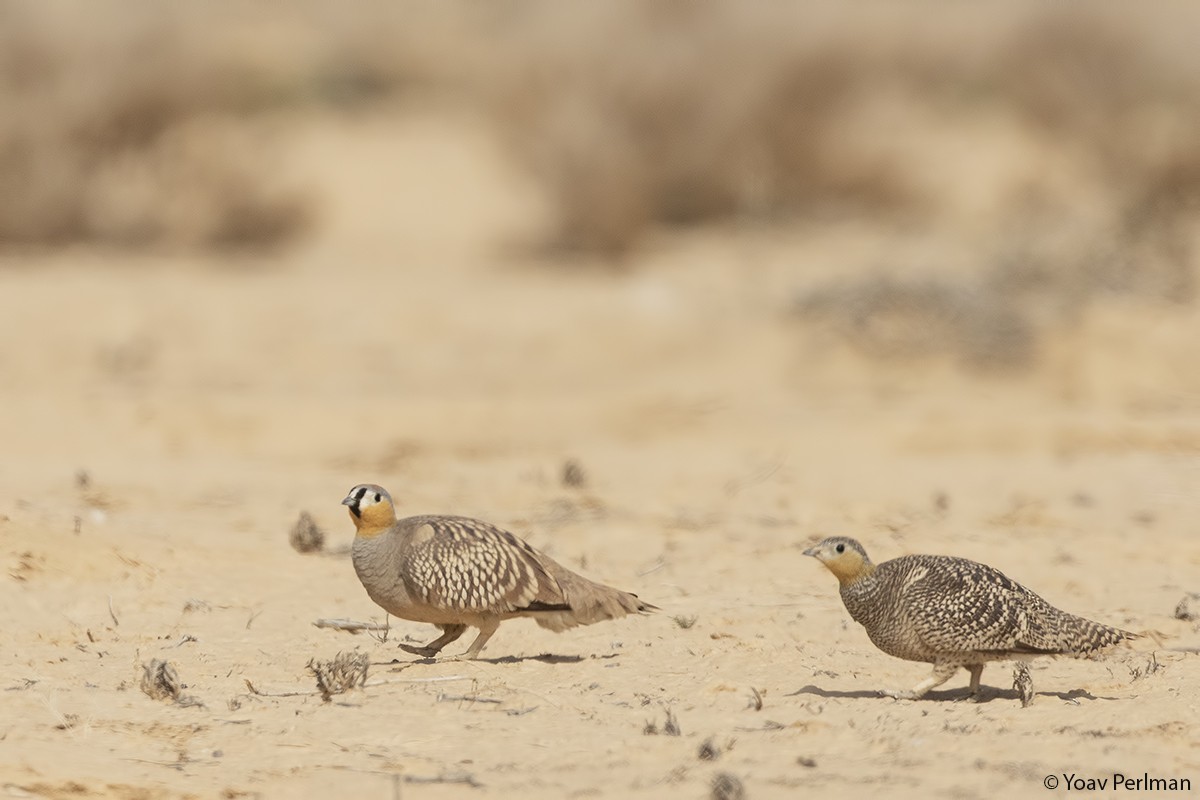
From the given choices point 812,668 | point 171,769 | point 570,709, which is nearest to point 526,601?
point 570,709

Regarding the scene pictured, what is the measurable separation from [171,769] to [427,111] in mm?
24528

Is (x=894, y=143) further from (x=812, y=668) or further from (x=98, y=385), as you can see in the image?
(x=812, y=668)

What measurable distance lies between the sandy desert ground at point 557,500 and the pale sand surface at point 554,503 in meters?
0.03

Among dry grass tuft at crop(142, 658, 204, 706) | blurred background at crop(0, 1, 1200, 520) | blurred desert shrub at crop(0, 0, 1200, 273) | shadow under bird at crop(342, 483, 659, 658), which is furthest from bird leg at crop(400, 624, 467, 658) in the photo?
blurred desert shrub at crop(0, 0, 1200, 273)

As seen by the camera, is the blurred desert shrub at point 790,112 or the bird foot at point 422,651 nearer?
the bird foot at point 422,651

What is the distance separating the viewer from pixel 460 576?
601cm

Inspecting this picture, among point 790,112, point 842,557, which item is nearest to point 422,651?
point 842,557

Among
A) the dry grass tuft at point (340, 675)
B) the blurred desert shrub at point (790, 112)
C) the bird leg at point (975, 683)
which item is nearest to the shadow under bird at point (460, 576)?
the dry grass tuft at point (340, 675)

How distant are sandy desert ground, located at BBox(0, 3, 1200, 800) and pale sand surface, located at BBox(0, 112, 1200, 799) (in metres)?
0.03

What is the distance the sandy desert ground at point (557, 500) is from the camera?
5223mm

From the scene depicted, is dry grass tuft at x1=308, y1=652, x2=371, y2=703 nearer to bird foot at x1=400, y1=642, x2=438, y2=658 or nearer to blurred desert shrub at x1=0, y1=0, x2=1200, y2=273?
bird foot at x1=400, y1=642, x2=438, y2=658

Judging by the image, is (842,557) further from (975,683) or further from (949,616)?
(975,683)

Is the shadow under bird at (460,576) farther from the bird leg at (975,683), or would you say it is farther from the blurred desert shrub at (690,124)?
the blurred desert shrub at (690,124)

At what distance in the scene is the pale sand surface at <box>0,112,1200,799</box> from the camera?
5.22 meters
